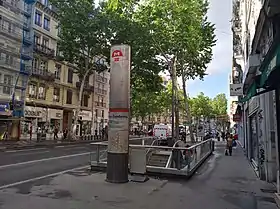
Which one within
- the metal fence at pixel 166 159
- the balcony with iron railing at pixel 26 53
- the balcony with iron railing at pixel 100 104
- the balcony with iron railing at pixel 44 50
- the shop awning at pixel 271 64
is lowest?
the metal fence at pixel 166 159

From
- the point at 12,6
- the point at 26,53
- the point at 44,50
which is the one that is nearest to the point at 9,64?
the point at 26,53

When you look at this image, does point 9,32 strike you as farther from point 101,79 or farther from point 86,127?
point 101,79

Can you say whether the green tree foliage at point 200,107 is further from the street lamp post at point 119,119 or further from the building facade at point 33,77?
the street lamp post at point 119,119

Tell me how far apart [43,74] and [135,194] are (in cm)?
3125

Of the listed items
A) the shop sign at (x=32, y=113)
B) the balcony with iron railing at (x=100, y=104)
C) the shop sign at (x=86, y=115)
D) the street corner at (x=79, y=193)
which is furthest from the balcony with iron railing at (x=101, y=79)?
the street corner at (x=79, y=193)

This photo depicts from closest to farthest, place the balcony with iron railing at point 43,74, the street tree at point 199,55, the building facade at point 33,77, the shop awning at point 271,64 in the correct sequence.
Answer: the shop awning at point 271,64
the street tree at point 199,55
the building facade at point 33,77
the balcony with iron railing at point 43,74

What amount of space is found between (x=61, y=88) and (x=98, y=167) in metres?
30.7

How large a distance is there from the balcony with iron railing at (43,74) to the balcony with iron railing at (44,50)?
6.52ft

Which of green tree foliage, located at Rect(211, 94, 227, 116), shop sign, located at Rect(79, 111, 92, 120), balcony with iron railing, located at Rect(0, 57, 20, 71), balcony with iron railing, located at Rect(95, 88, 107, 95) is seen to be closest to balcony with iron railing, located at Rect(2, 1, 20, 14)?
balcony with iron railing, located at Rect(0, 57, 20, 71)

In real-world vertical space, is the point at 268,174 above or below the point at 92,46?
below

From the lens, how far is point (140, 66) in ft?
106

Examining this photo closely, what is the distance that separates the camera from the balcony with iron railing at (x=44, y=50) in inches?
1392

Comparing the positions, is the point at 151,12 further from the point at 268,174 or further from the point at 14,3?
the point at 268,174

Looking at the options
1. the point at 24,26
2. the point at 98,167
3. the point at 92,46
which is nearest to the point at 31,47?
the point at 24,26
